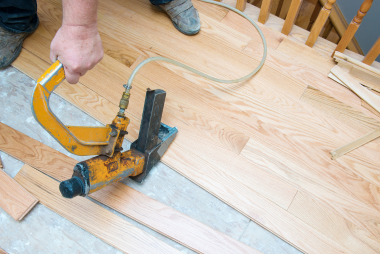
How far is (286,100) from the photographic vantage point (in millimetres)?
1568

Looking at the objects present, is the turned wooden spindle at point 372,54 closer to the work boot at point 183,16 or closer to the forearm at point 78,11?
the work boot at point 183,16

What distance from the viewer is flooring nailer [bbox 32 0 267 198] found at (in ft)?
2.83

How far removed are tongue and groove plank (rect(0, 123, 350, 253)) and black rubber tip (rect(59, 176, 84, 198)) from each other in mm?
310

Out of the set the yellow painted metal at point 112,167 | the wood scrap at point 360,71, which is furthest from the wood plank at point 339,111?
the yellow painted metal at point 112,167

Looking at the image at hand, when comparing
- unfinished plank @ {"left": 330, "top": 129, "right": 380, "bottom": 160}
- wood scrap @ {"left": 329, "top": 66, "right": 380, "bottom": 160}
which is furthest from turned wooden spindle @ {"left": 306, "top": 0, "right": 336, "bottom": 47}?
unfinished plank @ {"left": 330, "top": 129, "right": 380, "bottom": 160}

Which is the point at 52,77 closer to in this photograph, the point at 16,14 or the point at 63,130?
the point at 63,130

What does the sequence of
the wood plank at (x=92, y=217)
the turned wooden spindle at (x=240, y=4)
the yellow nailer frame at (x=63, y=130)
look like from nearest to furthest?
the yellow nailer frame at (x=63, y=130) < the wood plank at (x=92, y=217) < the turned wooden spindle at (x=240, y=4)

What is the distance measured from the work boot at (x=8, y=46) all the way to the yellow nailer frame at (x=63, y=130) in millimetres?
899

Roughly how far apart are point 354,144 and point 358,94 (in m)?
0.33

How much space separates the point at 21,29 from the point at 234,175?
1.41 meters

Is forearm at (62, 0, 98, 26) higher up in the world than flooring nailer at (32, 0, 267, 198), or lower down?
higher up

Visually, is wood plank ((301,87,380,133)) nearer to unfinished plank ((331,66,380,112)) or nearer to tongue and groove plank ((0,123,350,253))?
unfinished plank ((331,66,380,112))

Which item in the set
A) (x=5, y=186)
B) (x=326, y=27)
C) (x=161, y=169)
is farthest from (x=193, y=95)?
(x=326, y=27)

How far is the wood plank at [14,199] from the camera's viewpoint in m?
1.21
